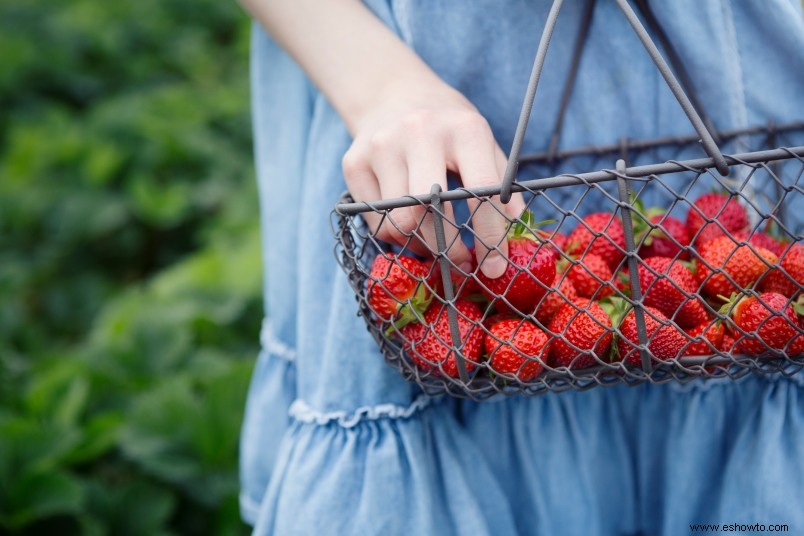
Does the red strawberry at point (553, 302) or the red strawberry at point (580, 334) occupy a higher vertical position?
the red strawberry at point (553, 302)

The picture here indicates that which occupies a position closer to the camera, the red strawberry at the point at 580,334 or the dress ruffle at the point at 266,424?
the red strawberry at the point at 580,334

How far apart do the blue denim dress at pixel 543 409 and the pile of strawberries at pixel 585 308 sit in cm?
12

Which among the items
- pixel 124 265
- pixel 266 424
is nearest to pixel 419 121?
pixel 266 424

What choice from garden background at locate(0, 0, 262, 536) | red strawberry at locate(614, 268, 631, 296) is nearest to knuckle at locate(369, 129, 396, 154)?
red strawberry at locate(614, 268, 631, 296)

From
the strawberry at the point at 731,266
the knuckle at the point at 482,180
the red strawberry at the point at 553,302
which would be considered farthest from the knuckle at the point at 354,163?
the strawberry at the point at 731,266

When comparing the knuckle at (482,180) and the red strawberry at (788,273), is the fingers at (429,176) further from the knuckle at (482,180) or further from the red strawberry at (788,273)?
the red strawberry at (788,273)

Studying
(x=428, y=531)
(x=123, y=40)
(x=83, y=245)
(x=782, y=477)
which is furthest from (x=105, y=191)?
(x=782, y=477)

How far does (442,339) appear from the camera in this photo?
28.2 inches

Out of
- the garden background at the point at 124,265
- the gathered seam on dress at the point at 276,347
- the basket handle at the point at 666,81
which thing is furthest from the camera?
the garden background at the point at 124,265

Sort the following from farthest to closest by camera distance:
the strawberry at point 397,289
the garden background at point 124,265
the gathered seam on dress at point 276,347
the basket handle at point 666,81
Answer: the garden background at point 124,265 < the gathered seam on dress at point 276,347 < the strawberry at point 397,289 < the basket handle at point 666,81

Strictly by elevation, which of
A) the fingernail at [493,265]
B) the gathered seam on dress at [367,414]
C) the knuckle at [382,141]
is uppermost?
the knuckle at [382,141]

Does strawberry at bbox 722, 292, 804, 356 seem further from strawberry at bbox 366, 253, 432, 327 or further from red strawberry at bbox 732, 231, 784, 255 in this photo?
strawberry at bbox 366, 253, 432, 327

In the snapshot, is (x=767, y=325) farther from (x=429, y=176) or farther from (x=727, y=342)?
(x=429, y=176)

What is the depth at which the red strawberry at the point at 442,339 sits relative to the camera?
0.71 m
